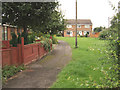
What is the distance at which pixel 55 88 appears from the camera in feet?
16.0

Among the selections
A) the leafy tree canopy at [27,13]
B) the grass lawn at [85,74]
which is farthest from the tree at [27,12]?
the grass lawn at [85,74]

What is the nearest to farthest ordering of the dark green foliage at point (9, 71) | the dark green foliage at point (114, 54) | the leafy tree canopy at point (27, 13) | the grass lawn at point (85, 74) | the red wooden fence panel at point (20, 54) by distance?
the dark green foliage at point (114, 54) < the grass lawn at point (85, 74) < the dark green foliage at point (9, 71) < the red wooden fence panel at point (20, 54) < the leafy tree canopy at point (27, 13)

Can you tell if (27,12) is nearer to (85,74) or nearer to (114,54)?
(85,74)

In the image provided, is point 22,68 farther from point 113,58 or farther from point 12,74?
point 113,58

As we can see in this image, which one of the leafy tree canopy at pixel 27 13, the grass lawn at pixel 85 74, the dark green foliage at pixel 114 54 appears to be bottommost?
the grass lawn at pixel 85 74

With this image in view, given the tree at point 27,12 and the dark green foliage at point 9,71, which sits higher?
the tree at point 27,12

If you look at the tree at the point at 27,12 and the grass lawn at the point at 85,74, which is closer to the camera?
the grass lawn at the point at 85,74

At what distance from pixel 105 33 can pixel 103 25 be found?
42 cm

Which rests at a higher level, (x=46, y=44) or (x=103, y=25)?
(x=103, y=25)

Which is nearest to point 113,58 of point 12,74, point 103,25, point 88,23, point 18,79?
point 103,25

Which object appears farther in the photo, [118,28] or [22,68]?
[22,68]

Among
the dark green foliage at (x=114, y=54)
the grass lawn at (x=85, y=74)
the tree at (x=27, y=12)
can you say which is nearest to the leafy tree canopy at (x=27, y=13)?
the tree at (x=27, y=12)

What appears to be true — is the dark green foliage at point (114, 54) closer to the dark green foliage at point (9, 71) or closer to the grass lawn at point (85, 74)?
the grass lawn at point (85, 74)

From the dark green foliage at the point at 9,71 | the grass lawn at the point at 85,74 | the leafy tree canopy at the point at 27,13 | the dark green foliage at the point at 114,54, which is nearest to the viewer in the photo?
the dark green foliage at the point at 114,54
